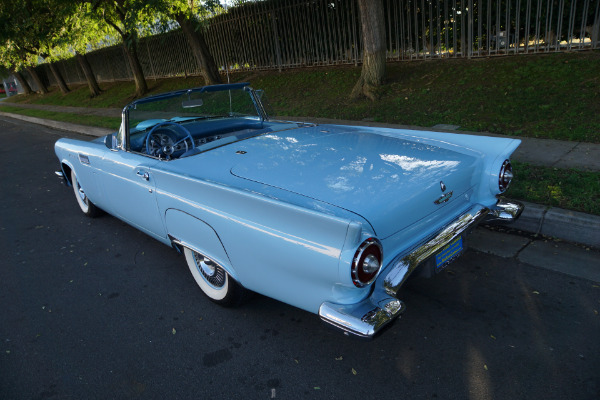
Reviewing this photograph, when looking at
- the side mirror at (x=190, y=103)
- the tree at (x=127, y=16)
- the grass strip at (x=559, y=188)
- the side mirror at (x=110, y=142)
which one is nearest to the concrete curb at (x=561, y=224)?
the grass strip at (x=559, y=188)

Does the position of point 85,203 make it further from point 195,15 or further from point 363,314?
point 195,15

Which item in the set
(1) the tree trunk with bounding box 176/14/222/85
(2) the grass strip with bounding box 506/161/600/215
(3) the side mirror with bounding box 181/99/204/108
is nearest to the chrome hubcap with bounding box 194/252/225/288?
(3) the side mirror with bounding box 181/99/204/108

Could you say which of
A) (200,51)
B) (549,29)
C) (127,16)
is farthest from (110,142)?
(200,51)

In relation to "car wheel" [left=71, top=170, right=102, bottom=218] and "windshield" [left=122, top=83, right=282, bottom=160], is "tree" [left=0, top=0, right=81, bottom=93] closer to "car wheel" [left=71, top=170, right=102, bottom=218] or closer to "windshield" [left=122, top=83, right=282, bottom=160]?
"car wheel" [left=71, top=170, right=102, bottom=218]

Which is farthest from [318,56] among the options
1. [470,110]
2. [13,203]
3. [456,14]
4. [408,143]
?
[408,143]

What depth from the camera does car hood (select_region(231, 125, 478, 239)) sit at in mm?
2434

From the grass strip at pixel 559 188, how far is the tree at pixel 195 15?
814cm

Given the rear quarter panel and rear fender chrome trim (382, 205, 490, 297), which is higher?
the rear quarter panel

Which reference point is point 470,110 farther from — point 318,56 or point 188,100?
point 318,56

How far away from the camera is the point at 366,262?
2148 mm

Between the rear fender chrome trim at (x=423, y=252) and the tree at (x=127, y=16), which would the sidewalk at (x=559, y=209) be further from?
the tree at (x=127, y=16)

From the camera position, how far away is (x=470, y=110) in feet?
23.7

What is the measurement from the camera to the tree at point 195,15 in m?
10.3

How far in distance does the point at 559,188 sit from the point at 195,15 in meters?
10.0
